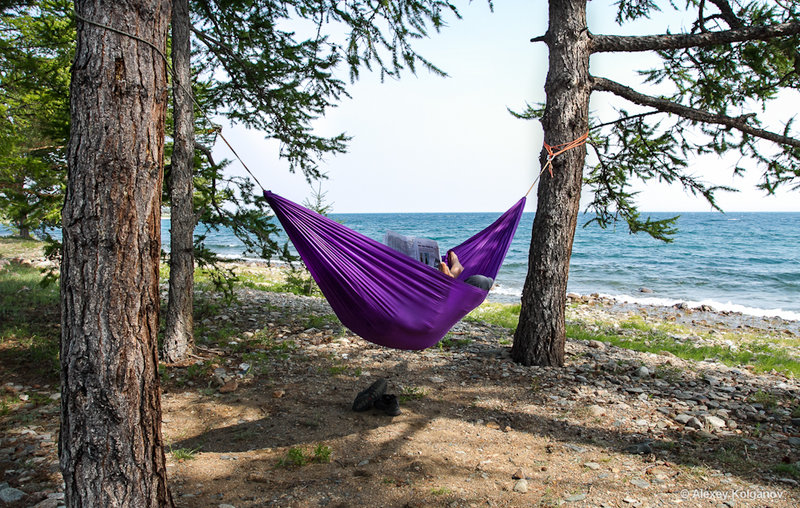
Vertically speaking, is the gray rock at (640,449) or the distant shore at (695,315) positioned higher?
the gray rock at (640,449)

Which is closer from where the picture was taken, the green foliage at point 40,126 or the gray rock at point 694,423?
the gray rock at point 694,423

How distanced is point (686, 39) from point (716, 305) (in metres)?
9.41

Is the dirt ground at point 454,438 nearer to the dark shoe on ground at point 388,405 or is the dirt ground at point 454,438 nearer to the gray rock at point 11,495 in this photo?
the dark shoe on ground at point 388,405

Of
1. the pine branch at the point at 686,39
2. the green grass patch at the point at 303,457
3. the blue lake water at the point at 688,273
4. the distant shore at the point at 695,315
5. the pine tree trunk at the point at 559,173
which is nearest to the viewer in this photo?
the green grass patch at the point at 303,457

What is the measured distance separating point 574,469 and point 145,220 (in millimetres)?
2379

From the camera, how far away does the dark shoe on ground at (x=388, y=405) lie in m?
3.11

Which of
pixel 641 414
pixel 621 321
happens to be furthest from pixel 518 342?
pixel 621 321

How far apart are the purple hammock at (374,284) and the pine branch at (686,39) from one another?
2518 mm

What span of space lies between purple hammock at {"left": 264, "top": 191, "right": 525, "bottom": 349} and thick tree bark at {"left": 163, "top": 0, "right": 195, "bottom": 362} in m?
1.48

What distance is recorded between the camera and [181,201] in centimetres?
385

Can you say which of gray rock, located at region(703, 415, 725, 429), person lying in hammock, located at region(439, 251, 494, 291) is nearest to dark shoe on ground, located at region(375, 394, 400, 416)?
person lying in hammock, located at region(439, 251, 494, 291)

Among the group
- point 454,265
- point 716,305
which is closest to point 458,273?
point 454,265

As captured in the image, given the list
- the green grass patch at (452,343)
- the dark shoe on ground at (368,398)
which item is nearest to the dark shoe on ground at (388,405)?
the dark shoe on ground at (368,398)

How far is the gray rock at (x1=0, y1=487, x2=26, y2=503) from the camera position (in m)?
2.04
